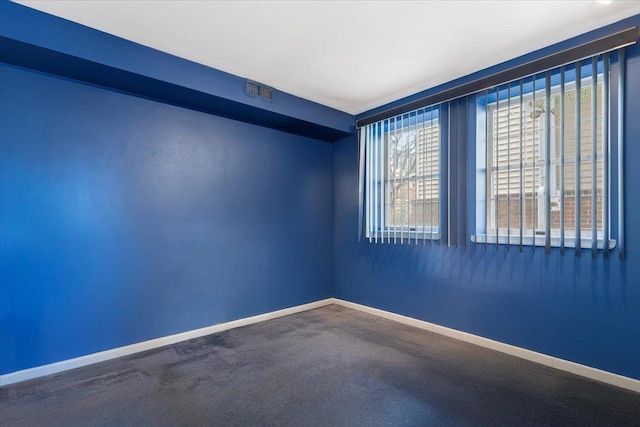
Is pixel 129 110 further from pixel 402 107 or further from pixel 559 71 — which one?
pixel 559 71

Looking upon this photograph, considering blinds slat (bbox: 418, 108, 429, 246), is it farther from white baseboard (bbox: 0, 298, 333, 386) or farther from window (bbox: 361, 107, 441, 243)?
white baseboard (bbox: 0, 298, 333, 386)

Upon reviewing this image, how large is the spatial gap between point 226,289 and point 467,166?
2818 millimetres

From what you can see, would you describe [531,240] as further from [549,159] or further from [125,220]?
[125,220]

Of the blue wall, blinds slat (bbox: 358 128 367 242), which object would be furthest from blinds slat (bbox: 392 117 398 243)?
blinds slat (bbox: 358 128 367 242)

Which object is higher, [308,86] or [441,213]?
[308,86]

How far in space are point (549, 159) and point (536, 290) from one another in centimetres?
108

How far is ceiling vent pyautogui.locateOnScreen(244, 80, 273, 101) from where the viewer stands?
3.09 m

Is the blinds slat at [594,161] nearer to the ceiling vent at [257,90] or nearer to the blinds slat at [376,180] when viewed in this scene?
the blinds slat at [376,180]

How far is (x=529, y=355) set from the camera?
8.46 ft

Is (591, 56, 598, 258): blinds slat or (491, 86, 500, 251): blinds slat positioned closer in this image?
(591, 56, 598, 258): blinds slat

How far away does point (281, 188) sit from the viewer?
3.92m

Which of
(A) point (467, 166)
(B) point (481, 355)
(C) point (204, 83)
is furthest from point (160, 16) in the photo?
(B) point (481, 355)

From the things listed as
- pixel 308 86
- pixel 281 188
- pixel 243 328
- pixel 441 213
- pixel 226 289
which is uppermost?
pixel 308 86

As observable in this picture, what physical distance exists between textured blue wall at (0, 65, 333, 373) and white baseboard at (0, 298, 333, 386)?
0.16 feet
